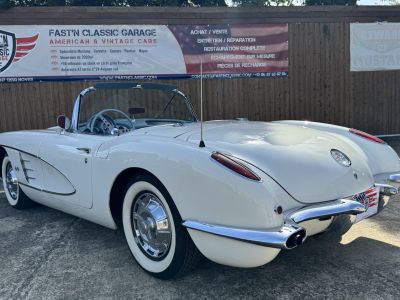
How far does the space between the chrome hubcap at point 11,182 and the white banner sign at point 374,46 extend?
7820 millimetres

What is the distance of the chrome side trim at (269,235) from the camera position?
2271 millimetres

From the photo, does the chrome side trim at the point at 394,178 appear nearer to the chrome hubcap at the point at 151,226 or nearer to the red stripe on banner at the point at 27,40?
the chrome hubcap at the point at 151,226

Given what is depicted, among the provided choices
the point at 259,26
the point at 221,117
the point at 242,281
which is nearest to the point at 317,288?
the point at 242,281

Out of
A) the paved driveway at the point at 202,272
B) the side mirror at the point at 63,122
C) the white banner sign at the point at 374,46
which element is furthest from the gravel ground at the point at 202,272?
the white banner sign at the point at 374,46

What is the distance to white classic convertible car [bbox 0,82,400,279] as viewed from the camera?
7.90ft

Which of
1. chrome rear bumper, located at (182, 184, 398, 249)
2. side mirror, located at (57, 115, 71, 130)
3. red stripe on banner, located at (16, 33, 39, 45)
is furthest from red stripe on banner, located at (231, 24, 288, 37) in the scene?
chrome rear bumper, located at (182, 184, 398, 249)

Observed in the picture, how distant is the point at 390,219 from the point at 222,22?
629cm

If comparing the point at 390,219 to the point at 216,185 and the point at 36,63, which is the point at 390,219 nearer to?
the point at 216,185

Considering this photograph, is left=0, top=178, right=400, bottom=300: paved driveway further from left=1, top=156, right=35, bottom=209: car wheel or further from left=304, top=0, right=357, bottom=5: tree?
left=304, top=0, right=357, bottom=5: tree

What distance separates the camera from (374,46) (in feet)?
32.6

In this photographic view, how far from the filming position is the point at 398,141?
9.57 metres

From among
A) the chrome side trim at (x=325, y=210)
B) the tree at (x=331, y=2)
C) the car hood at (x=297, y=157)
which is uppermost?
the tree at (x=331, y=2)

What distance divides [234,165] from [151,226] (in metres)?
0.81

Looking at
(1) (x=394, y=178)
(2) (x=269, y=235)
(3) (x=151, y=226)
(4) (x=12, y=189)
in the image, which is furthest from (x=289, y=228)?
(4) (x=12, y=189)
